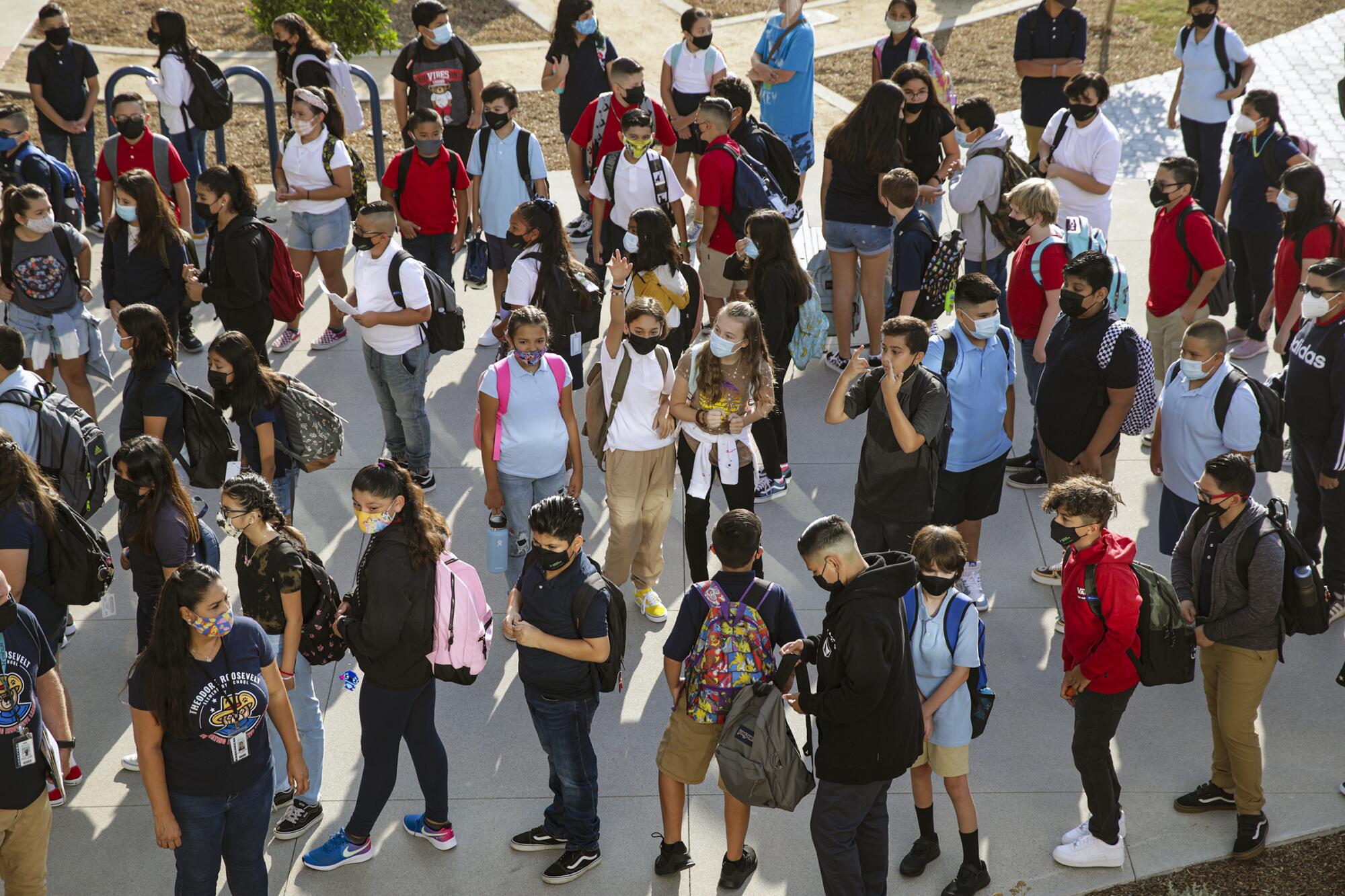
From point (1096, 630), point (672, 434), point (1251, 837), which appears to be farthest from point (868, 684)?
point (672, 434)

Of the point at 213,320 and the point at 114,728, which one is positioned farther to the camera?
the point at 213,320

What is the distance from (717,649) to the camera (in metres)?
5.02

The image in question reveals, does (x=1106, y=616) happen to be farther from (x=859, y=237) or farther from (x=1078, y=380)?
(x=859, y=237)

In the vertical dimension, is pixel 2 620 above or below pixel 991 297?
below

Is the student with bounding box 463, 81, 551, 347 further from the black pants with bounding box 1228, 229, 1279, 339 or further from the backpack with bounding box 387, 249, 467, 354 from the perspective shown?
the black pants with bounding box 1228, 229, 1279, 339

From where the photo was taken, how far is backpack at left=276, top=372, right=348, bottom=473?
6.64 metres

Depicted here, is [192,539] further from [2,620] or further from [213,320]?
[213,320]

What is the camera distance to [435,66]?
10.3 m

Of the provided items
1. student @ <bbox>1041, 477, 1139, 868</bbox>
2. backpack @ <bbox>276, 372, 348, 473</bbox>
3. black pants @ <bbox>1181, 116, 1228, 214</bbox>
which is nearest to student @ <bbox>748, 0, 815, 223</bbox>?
black pants @ <bbox>1181, 116, 1228, 214</bbox>

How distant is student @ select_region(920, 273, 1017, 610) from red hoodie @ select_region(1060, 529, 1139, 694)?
1118 mm

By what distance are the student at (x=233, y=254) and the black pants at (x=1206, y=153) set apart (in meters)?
7.71

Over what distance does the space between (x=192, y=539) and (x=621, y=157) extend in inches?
168

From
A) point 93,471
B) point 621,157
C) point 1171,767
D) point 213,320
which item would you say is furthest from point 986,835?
point 213,320

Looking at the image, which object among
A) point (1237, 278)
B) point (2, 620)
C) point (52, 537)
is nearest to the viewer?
point (2, 620)
